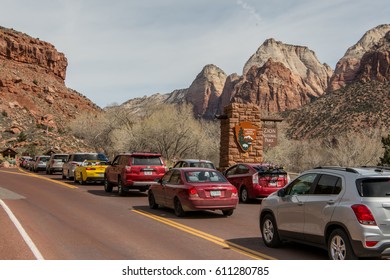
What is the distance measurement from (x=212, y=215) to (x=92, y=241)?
5374 millimetres

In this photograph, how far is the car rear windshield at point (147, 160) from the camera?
816 inches

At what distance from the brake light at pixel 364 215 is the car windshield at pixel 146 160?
14129 millimetres

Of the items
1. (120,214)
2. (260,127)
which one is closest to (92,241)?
(120,214)

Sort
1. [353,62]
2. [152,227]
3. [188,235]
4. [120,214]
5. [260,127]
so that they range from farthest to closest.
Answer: [353,62]
[260,127]
[120,214]
[152,227]
[188,235]

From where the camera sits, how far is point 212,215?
1492 centimetres

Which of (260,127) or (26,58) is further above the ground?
(26,58)

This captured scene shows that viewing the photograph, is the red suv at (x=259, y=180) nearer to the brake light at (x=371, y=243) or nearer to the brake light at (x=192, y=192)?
the brake light at (x=192, y=192)

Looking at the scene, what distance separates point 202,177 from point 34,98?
106 metres

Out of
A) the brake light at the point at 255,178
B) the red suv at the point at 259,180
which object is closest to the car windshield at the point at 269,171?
the red suv at the point at 259,180

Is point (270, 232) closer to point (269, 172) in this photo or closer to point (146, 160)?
point (269, 172)

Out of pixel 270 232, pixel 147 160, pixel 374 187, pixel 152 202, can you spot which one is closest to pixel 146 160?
pixel 147 160

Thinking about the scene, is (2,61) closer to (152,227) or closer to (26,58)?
(26,58)

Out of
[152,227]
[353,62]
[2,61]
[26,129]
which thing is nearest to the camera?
[152,227]

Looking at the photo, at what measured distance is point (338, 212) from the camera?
771 centimetres
